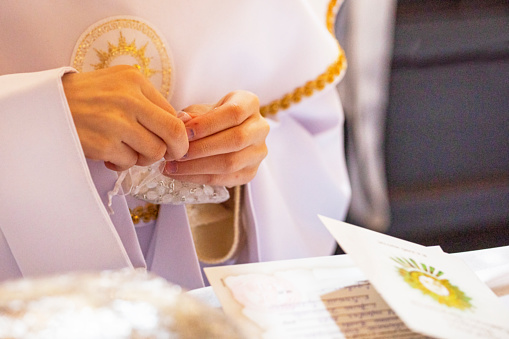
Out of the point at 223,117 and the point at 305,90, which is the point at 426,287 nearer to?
the point at 223,117

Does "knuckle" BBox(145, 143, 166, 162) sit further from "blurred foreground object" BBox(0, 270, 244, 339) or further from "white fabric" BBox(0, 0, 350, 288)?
"blurred foreground object" BBox(0, 270, 244, 339)

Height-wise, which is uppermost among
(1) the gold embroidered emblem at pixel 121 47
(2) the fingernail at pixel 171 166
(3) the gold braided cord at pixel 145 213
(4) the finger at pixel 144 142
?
(1) the gold embroidered emblem at pixel 121 47

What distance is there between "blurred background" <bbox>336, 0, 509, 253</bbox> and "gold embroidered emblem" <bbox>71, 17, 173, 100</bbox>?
0.98 meters

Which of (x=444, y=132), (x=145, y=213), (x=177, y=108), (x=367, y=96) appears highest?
(x=177, y=108)

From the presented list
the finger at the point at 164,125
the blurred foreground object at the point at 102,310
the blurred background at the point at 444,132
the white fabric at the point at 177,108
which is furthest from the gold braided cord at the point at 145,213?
the blurred background at the point at 444,132

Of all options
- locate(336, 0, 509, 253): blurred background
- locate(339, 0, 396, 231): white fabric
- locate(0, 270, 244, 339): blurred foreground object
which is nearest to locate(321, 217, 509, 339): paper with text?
locate(0, 270, 244, 339): blurred foreground object

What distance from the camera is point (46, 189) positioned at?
18.2 inches

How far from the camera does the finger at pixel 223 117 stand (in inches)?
20.3

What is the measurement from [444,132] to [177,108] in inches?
58.2

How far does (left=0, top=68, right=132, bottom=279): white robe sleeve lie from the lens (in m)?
0.45

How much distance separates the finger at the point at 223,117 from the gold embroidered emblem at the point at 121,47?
0.15m

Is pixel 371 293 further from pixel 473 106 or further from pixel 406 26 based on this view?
pixel 473 106

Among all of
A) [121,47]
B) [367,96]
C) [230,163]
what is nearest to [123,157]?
[230,163]

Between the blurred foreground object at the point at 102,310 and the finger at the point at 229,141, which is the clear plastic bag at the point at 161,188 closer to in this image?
the finger at the point at 229,141
